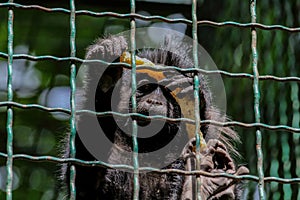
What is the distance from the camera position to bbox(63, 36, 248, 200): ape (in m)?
1.84

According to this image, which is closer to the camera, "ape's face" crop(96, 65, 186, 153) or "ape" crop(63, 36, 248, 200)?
"ape" crop(63, 36, 248, 200)

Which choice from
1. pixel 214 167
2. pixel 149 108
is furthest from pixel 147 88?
pixel 214 167

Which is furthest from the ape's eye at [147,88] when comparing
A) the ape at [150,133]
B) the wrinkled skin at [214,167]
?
the wrinkled skin at [214,167]

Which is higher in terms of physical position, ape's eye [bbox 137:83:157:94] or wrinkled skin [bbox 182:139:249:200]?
ape's eye [bbox 137:83:157:94]

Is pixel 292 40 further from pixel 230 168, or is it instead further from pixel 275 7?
pixel 230 168

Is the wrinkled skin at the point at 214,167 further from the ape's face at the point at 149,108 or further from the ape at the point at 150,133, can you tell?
the ape's face at the point at 149,108

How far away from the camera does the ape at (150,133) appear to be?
72.3 inches

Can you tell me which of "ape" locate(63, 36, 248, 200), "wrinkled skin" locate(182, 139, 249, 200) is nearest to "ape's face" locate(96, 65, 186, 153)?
"ape" locate(63, 36, 248, 200)

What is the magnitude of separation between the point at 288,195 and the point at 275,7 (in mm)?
643

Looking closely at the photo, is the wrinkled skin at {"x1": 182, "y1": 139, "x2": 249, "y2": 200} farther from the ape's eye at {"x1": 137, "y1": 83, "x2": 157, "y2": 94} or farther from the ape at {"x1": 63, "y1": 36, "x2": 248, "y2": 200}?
the ape's eye at {"x1": 137, "y1": 83, "x2": 157, "y2": 94}

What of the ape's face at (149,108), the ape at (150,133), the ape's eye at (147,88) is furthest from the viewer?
the ape's eye at (147,88)

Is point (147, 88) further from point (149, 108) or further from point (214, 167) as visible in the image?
point (214, 167)

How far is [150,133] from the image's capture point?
87.2 inches

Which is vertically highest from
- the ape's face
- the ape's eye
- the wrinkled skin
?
the ape's eye
